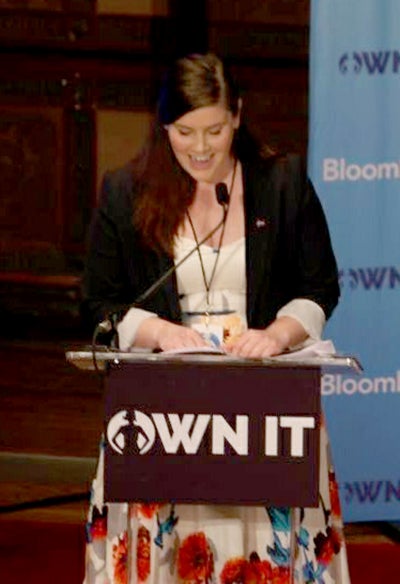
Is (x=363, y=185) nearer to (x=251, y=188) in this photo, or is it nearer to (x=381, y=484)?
(x=381, y=484)

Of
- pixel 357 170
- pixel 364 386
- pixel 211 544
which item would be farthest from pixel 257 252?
pixel 364 386

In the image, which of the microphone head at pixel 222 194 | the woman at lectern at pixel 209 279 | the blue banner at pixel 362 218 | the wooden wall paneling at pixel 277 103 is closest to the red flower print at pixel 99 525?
the woman at lectern at pixel 209 279

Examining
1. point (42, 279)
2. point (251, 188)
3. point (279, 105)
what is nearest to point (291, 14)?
point (279, 105)

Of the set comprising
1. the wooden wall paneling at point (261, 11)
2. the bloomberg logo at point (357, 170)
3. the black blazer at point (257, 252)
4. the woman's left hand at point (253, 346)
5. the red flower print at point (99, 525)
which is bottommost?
the red flower print at point (99, 525)

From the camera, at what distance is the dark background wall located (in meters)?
7.77

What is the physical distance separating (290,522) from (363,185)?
1.94 metres

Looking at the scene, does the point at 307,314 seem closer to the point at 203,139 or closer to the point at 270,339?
the point at 270,339

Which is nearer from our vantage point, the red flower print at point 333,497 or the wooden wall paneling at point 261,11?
the red flower print at point 333,497

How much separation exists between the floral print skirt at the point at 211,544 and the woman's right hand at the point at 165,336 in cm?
26

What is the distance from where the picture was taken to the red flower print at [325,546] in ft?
8.85

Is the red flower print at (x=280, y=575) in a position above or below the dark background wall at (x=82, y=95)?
below

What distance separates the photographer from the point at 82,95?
7891 millimetres

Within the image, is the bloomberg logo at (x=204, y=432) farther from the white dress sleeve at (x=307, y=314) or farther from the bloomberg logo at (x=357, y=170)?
the bloomberg logo at (x=357, y=170)

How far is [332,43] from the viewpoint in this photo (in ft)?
13.9
